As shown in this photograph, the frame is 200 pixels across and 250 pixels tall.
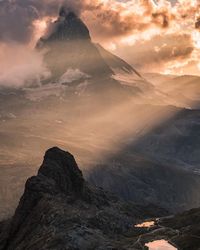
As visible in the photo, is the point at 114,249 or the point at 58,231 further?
the point at 58,231

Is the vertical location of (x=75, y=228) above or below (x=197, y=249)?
above

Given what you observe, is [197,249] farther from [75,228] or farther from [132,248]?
[75,228]

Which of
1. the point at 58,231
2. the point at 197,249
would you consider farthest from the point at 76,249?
the point at 197,249

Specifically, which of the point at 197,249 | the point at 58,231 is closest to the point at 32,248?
the point at 58,231

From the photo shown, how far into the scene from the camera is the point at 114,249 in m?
181

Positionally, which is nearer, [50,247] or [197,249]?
[50,247]

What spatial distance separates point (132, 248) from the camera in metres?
197

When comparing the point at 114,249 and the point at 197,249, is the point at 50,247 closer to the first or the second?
the point at 114,249

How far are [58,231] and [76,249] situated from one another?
23051 millimetres

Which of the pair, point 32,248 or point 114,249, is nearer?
point 114,249

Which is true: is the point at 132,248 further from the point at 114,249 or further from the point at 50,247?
the point at 50,247

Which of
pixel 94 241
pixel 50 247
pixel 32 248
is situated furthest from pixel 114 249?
pixel 32 248

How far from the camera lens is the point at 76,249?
176375 millimetres

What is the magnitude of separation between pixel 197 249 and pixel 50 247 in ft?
184
